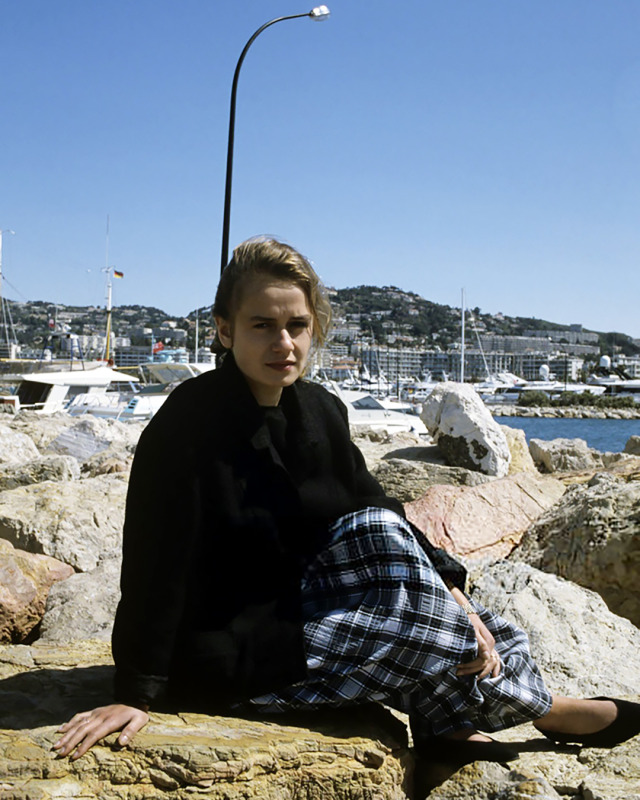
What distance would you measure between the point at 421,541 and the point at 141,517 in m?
0.90

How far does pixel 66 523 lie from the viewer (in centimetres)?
479

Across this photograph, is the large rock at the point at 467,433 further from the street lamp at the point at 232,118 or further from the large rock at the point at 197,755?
the large rock at the point at 197,755

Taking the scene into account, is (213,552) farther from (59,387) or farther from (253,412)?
(59,387)

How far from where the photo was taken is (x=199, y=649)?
7.60ft

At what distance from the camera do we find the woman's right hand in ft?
6.81

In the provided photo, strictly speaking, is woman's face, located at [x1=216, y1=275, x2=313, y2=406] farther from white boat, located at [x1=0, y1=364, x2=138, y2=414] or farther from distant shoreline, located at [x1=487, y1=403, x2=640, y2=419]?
distant shoreline, located at [x1=487, y1=403, x2=640, y2=419]

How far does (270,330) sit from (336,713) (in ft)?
3.95

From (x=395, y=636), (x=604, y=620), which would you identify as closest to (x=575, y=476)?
(x=604, y=620)

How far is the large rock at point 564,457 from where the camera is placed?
12.6 m

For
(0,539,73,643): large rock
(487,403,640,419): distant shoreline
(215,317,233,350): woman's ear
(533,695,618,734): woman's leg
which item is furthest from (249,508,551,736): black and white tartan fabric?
(487,403,640,419): distant shoreline

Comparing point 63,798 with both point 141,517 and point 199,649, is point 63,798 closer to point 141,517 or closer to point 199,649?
point 199,649

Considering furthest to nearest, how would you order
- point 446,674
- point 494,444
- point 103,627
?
point 494,444 → point 103,627 → point 446,674

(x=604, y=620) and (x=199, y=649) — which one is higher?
(x=199, y=649)

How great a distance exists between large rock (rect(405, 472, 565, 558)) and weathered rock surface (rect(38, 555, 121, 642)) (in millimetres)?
1957
